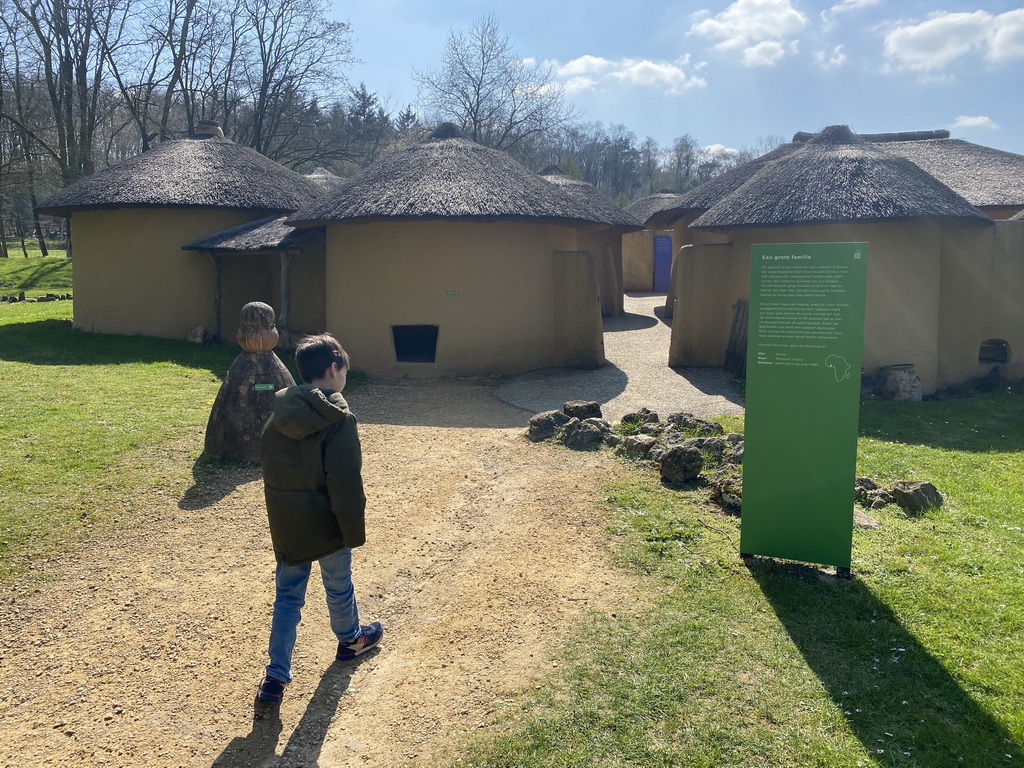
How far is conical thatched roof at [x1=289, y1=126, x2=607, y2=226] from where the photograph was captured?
36.0ft

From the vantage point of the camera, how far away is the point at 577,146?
2429 inches

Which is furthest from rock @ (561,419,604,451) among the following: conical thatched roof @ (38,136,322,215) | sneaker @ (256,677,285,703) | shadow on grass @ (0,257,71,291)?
shadow on grass @ (0,257,71,291)

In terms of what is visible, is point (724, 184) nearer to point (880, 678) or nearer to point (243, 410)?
point (243, 410)

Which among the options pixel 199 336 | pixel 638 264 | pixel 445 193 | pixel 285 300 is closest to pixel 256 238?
pixel 285 300

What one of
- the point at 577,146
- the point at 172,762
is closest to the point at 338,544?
the point at 172,762

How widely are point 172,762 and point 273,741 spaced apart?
41cm

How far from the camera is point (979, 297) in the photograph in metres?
11.3

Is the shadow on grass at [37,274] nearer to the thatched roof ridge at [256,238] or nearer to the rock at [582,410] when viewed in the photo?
the thatched roof ridge at [256,238]

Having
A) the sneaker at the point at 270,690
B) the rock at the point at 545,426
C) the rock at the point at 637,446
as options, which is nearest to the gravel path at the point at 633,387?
the rock at the point at 545,426

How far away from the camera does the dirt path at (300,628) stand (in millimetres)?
3336

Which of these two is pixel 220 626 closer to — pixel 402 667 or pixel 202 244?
pixel 402 667

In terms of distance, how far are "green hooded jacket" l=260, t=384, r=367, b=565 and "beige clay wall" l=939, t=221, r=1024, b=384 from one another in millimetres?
10984

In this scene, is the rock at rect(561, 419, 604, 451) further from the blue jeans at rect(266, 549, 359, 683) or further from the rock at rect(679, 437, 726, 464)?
the blue jeans at rect(266, 549, 359, 683)

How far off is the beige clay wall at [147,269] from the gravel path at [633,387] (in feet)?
23.4
